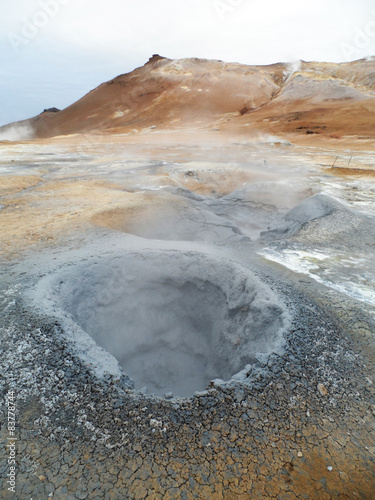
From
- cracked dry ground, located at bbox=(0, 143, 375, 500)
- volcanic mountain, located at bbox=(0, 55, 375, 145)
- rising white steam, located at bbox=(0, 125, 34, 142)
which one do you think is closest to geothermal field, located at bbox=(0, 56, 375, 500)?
cracked dry ground, located at bbox=(0, 143, 375, 500)

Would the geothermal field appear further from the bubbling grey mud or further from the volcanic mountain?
the volcanic mountain

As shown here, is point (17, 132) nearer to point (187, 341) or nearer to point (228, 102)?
point (228, 102)

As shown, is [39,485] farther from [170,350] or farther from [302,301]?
[302,301]

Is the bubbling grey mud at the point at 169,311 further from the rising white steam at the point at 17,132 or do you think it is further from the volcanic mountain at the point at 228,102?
the rising white steam at the point at 17,132

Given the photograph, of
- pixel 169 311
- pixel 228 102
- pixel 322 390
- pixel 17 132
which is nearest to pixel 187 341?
pixel 169 311

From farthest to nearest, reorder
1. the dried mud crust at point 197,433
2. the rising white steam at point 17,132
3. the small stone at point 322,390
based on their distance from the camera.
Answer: the rising white steam at point 17,132, the small stone at point 322,390, the dried mud crust at point 197,433

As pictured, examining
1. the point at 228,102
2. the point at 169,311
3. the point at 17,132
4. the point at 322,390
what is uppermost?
the point at 228,102

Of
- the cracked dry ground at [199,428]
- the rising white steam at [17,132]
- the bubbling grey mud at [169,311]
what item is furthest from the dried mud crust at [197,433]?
the rising white steam at [17,132]
